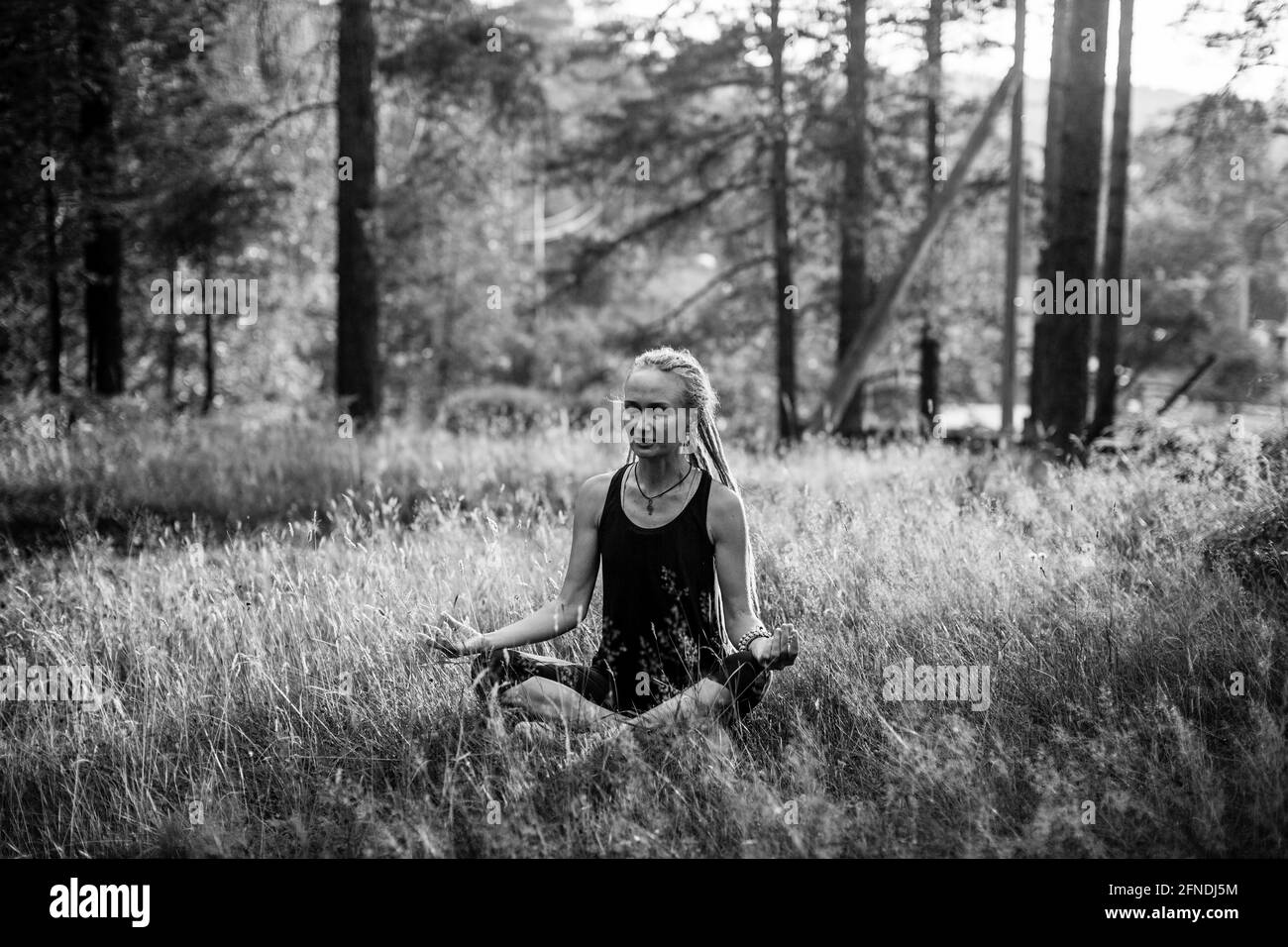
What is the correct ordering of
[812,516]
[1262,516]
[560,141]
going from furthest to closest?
[560,141], [812,516], [1262,516]

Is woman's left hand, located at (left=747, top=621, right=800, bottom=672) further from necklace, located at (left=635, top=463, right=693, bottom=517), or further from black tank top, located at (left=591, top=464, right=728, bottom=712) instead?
necklace, located at (left=635, top=463, right=693, bottom=517)

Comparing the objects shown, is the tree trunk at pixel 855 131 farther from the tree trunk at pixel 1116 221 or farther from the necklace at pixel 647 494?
the necklace at pixel 647 494

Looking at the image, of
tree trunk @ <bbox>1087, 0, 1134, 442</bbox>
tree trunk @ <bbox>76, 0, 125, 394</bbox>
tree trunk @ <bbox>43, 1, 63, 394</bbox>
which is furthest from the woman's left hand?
tree trunk @ <bbox>1087, 0, 1134, 442</bbox>

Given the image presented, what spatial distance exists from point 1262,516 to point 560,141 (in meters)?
13.0

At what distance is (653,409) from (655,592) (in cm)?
66

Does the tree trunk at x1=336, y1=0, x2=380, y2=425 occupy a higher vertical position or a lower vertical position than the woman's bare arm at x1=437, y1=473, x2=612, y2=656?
higher

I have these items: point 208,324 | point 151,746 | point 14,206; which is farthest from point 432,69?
point 151,746

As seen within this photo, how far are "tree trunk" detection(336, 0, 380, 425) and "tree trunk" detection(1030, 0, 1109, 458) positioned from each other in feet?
24.5

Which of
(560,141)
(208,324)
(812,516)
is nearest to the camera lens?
(812,516)

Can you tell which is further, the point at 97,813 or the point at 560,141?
the point at 560,141

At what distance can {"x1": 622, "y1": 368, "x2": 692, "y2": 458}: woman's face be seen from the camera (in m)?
3.51

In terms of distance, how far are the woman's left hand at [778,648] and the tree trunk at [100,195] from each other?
36.0 ft
